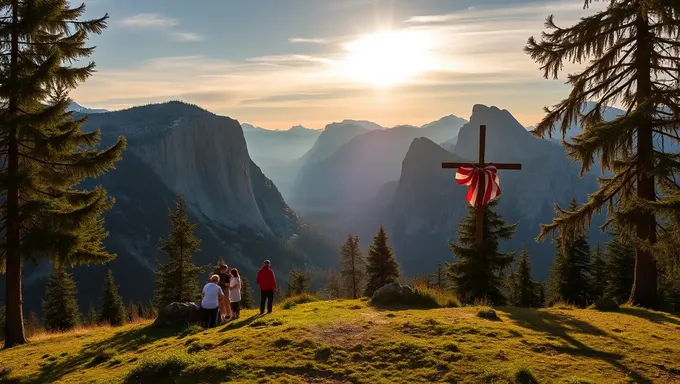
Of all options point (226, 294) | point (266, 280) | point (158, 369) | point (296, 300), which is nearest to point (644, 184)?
point (296, 300)

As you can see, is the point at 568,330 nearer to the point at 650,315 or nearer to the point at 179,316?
the point at 650,315

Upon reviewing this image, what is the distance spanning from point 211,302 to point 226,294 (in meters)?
2.31

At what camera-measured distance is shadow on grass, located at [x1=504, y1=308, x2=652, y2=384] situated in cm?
932

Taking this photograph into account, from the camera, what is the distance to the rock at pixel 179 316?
52.9 feet

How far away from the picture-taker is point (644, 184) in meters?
16.3

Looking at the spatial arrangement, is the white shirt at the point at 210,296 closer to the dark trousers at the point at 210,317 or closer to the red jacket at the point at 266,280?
the dark trousers at the point at 210,317

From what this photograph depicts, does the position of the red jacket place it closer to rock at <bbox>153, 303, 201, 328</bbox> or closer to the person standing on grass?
the person standing on grass

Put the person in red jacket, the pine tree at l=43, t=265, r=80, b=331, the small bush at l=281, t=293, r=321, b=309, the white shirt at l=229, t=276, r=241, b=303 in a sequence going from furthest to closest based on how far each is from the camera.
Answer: the pine tree at l=43, t=265, r=80, b=331, the small bush at l=281, t=293, r=321, b=309, the white shirt at l=229, t=276, r=241, b=303, the person in red jacket

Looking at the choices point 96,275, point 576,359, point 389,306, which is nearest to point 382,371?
point 576,359

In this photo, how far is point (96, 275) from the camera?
15388 centimetres

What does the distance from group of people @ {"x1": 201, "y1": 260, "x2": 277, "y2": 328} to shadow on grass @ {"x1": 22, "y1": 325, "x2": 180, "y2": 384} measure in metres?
1.36

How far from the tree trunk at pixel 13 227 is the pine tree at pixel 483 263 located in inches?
906

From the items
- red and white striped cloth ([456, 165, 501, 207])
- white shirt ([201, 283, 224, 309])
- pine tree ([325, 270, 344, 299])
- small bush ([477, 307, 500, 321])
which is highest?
red and white striped cloth ([456, 165, 501, 207])

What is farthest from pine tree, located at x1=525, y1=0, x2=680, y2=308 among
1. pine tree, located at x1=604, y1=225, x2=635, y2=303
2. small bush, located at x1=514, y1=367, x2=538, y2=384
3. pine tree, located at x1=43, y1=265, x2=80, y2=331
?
pine tree, located at x1=43, y1=265, x2=80, y2=331
